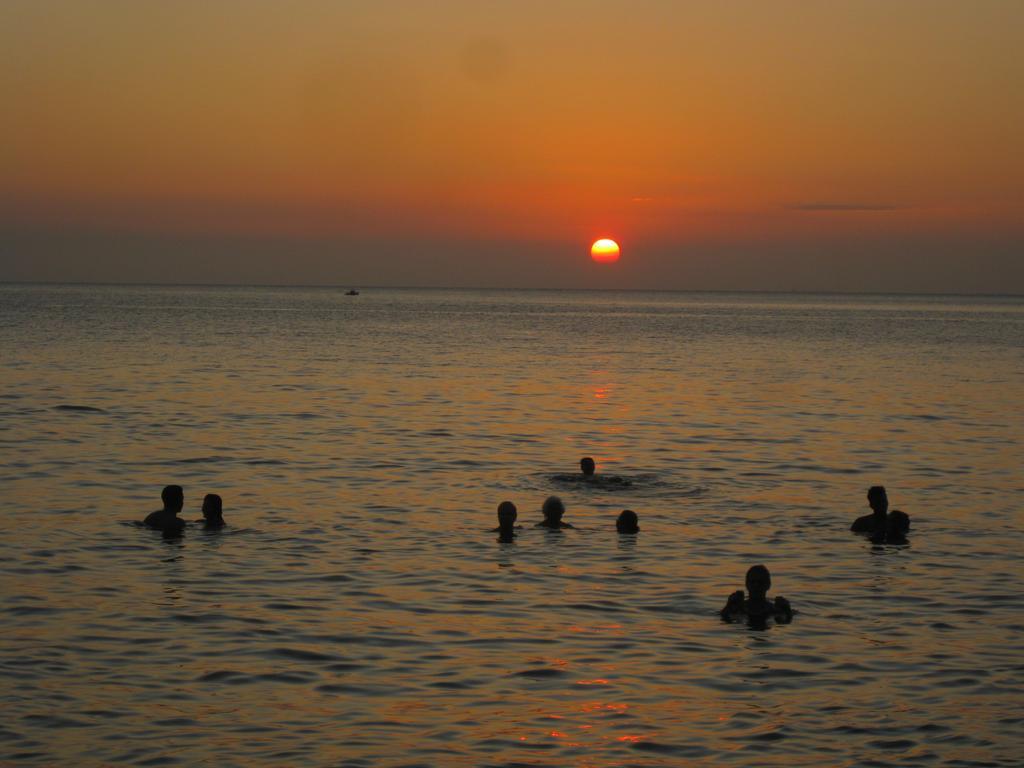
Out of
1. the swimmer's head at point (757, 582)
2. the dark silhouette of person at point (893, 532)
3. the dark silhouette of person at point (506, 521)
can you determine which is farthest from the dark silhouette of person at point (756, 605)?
the dark silhouette of person at point (893, 532)

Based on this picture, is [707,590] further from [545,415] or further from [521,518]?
[545,415]

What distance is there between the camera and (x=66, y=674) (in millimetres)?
13203

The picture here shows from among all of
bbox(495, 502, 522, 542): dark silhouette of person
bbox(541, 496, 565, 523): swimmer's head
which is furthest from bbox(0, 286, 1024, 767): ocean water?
bbox(541, 496, 565, 523): swimmer's head

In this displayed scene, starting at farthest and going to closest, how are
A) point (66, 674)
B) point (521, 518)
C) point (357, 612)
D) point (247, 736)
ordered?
1. point (521, 518)
2. point (357, 612)
3. point (66, 674)
4. point (247, 736)

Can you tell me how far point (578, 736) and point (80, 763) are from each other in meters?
4.38

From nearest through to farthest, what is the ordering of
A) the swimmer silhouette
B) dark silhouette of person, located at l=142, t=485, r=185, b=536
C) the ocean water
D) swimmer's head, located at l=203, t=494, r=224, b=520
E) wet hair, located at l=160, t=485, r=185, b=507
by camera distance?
the ocean water, dark silhouette of person, located at l=142, t=485, r=185, b=536, wet hair, located at l=160, t=485, r=185, b=507, swimmer's head, located at l=203, t=494, r=224, b=520, the swimmer silhouette

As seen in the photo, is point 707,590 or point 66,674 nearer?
point 66,674

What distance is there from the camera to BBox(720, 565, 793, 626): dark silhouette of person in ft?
51.1

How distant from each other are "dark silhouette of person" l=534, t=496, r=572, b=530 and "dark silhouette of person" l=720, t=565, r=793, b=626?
6.00 m

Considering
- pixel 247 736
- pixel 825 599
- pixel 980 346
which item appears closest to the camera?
pixel 247 736

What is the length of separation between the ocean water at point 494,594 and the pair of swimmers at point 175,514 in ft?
0.84

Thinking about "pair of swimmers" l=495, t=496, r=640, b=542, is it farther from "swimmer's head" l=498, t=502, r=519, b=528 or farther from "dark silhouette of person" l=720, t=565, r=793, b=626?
"dark silhouette of person" l=720, t=565, r=793, b=626

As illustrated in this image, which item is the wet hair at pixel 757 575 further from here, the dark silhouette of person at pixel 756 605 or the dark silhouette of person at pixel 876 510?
the dark silhouette of person at pixel 876 510

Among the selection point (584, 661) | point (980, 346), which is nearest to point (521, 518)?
point (584, 661)
